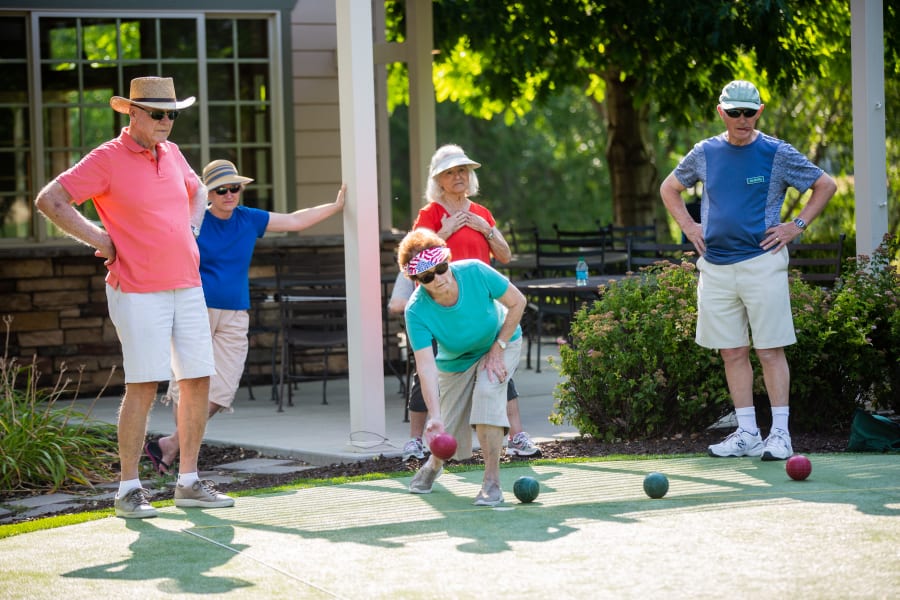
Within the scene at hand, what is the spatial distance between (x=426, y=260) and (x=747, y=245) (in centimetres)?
213

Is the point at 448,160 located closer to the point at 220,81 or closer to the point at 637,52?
the point at 220,81

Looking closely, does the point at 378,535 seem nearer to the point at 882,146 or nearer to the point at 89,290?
the point at 882,146

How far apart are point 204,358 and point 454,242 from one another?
5.00 feet

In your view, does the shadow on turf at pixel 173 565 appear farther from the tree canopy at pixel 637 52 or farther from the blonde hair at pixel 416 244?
the tree canopy at pixel 637 52

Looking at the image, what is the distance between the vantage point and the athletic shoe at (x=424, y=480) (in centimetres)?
641

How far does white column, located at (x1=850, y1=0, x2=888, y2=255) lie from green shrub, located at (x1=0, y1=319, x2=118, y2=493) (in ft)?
16.0

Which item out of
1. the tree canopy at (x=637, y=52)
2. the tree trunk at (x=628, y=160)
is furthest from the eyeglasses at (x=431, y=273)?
the tree trunk at (x=628, y=160)

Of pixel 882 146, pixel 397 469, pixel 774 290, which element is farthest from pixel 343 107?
pixel 882 146

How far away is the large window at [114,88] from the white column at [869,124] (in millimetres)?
4997

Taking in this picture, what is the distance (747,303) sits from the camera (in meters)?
7.03

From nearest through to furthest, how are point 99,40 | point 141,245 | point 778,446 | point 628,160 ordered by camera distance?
1. point 141,245
2. point 778,446
3. point 99,40
4. point 628,160

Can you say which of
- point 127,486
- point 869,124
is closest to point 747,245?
point 869,124

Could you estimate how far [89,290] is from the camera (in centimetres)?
1104

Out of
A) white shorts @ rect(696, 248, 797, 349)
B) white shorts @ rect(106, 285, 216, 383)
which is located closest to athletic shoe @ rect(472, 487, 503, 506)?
white shorts @ rect(106, 285, 216, 383)
